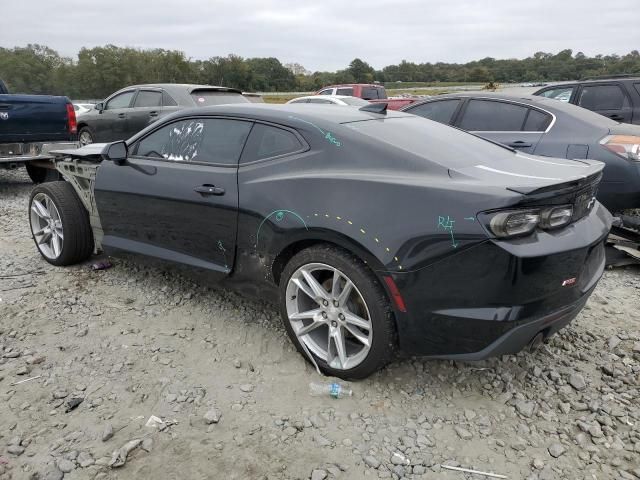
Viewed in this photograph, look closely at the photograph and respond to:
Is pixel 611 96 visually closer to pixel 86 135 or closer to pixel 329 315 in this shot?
pixel 329 315

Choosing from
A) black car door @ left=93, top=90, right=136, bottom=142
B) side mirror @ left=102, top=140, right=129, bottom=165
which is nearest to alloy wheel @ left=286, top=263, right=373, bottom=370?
side mirror @ left=102, top=140, right=129, bottom=165

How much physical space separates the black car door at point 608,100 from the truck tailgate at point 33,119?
8.23m

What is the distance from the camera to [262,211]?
2.85 meters

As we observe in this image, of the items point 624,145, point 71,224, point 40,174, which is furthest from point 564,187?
point 40,174

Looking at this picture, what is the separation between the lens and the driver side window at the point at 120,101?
10.1 m

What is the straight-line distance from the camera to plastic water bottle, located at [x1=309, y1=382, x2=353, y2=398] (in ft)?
8.60

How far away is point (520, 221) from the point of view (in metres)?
2.21

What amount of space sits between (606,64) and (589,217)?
32283mm

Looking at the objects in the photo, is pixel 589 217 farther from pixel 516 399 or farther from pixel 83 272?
pixel 83 272

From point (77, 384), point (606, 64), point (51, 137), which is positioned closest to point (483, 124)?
point (77, 384)

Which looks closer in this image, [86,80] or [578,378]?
[578,378]

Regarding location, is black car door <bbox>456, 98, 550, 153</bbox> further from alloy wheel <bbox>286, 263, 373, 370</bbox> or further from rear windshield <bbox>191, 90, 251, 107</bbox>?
rear windshield <bbox>191, 90, 251, 107</bbox>

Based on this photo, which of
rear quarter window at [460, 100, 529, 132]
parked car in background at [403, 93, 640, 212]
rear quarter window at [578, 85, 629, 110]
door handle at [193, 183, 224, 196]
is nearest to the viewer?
door handle at [193, 183, 224, 196]

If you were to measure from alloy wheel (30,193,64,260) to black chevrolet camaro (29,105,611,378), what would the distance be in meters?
1.07
